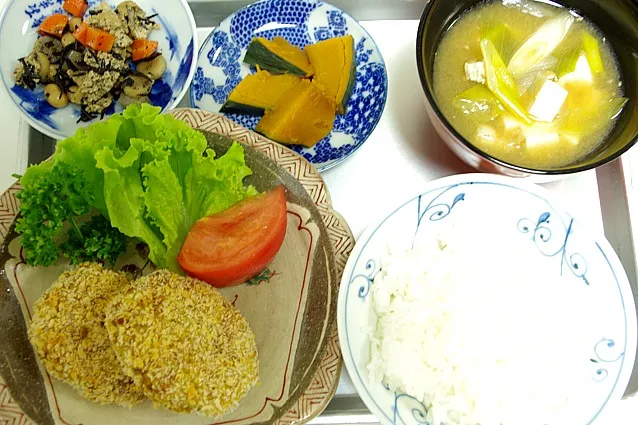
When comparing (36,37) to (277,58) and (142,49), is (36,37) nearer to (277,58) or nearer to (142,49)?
(142,49)

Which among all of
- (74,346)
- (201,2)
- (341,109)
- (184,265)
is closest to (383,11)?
(341,109)

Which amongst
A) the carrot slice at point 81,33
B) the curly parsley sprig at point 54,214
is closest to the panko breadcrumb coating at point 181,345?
the curly parsley sprig at point 54,214

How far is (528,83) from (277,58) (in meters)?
1.02

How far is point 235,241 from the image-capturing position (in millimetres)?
1596

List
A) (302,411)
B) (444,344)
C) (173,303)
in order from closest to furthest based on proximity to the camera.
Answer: (173,303), (302,411), (444,344)

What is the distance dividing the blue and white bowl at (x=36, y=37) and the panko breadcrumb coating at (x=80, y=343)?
0.82 m

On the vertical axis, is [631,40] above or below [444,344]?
above

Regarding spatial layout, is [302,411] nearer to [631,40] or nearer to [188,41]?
[188,41]

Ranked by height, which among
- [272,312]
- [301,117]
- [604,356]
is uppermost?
[301,117]

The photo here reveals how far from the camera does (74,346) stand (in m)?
1.46

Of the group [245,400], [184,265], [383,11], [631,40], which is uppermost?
[631,40]

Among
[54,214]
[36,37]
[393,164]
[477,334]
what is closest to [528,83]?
[393,164]

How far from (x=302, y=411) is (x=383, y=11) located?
184 centimetres

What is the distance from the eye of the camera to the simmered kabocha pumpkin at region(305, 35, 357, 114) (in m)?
2.12
